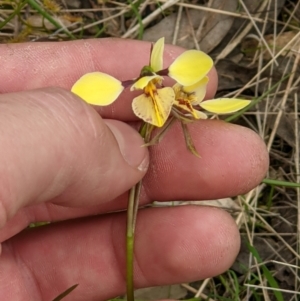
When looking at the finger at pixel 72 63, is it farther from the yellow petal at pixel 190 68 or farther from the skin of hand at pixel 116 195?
the yellow petal at pixel 190 68

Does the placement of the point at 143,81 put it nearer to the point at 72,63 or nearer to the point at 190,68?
the point at 190,68

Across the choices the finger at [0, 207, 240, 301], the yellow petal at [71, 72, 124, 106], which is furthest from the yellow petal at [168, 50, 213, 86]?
the finger at [0, 207, 240, 301]

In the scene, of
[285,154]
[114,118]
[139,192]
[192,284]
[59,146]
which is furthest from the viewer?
[285,154]

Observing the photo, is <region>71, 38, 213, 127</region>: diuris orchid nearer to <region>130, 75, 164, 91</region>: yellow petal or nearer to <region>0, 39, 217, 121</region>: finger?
<region>130, 75, 164, 91</region>: yellow petal

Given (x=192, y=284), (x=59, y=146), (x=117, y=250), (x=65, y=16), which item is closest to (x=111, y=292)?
(x=117, y=250)

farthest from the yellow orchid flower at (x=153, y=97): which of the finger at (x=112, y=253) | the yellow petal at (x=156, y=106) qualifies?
the finger at (x=112, y=253)

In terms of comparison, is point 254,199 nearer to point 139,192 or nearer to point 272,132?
point 272,132

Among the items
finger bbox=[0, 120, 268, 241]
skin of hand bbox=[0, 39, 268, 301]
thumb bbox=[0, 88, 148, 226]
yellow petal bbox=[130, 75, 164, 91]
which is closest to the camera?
thumb bbox=[0, 88, 148, 226]
